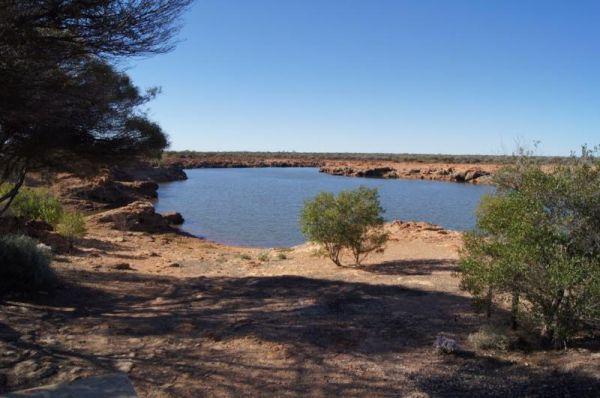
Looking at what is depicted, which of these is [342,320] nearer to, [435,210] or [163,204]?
[435,210]

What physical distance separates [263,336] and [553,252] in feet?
11.2

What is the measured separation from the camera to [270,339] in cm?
642

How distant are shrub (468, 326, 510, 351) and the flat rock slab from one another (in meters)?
3.76

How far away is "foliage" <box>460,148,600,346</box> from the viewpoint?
Answer: 548 centimetres

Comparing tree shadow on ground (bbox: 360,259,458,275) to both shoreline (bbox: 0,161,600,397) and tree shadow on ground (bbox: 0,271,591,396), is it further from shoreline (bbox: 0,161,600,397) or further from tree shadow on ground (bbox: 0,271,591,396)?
tree shadow on ground (bbox: 0,271,591,396)

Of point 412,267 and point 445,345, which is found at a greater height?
point 445,345

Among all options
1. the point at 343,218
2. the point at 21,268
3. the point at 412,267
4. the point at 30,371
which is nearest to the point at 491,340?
the point at 30,371

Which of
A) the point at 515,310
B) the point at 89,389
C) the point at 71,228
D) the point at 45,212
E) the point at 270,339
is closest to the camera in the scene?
the point at 89,389

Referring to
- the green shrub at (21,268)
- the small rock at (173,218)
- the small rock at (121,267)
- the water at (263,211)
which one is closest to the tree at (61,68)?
the green shrub at (21,268)

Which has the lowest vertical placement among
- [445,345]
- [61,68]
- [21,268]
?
[445,345]

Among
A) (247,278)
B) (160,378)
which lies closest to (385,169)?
(247,278)

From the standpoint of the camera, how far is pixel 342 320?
736 centimetres

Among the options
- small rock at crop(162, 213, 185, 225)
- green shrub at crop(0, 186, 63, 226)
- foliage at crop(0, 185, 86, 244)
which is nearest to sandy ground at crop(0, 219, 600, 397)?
foliage at crop(0, 185, 86, 244)

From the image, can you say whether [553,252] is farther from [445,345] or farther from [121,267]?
[121,267]
